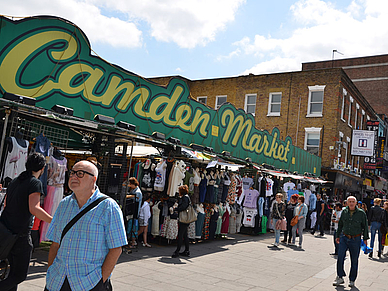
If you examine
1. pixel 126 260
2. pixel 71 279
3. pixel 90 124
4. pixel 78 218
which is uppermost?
pixel 90 124

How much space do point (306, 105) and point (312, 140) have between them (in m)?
2.50

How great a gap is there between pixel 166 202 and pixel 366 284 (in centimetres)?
539

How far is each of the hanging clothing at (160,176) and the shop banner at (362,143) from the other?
23.1 meters

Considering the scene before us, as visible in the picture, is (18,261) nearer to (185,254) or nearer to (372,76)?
(185,254)

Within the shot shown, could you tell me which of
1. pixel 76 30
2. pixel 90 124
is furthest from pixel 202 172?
pixel 76 30

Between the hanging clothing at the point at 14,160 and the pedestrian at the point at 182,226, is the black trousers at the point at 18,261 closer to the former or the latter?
the hanging clothing at the point at 14,160

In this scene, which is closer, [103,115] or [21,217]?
[21,217]

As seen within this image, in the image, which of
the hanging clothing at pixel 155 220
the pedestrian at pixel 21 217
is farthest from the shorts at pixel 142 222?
the pedestrian at pixel 21 217

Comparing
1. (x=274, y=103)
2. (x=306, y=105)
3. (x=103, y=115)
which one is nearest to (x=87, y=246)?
→ (x=103, y=115)

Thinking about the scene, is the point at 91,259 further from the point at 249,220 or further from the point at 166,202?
the point at 249,220

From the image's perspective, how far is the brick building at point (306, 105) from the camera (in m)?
25.8

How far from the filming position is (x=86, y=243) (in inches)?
120

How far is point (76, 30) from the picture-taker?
27.9 feet

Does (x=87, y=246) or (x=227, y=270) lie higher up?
(x=87, y=246)
